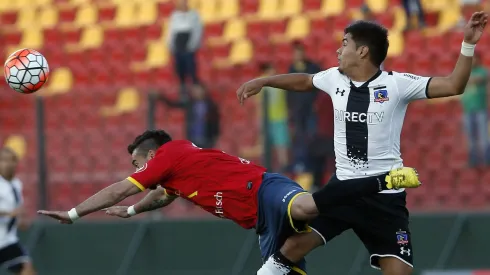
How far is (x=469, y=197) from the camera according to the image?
12.8m

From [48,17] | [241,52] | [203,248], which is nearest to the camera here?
[203,248]

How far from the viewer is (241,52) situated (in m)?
17.8

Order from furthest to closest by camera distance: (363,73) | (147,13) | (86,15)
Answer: (86,15), (147,13), (363,73)

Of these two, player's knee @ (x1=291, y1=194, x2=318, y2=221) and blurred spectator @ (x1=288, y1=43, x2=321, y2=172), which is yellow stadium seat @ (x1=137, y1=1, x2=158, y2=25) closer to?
blurred spectator @ (x1=288, y1=43, x2=321, y2=172)

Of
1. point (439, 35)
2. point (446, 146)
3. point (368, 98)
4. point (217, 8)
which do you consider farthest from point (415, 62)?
point (368, 98)

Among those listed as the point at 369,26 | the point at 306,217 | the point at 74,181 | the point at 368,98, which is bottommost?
the point at 74,181

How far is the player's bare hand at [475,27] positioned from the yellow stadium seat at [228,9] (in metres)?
11.6

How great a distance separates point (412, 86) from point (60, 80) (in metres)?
12.0

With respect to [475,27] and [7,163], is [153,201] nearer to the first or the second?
[475,27]

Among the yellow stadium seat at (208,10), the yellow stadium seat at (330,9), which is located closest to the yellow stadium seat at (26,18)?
the yellow stadium seat at (208,10)

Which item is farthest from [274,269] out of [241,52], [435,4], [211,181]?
[241,52]

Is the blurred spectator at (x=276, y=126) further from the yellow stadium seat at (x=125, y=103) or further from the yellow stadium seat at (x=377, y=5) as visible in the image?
the yellow stadium seat at (x=377, y=5)

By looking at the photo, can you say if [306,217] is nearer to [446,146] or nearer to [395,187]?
[395,187]

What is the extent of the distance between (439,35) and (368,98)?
8.00m
